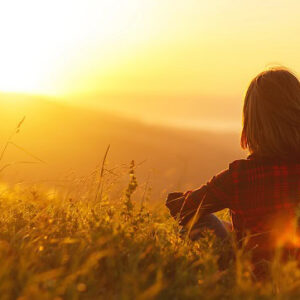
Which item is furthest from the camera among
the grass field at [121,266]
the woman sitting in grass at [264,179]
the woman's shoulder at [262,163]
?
the woman's shoulder at [262,163]

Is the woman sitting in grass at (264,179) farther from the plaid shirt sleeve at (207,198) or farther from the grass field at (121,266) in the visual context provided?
the grass field at (121,266)

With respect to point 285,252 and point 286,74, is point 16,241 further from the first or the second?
point 286,74

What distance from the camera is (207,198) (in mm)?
3912

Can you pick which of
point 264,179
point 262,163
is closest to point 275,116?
point 262,163

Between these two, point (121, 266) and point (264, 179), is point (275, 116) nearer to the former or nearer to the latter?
point (264, 179)

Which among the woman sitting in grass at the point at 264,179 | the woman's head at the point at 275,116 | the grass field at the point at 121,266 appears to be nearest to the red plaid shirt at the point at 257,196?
the woman sitting in grass at the point at 264,179

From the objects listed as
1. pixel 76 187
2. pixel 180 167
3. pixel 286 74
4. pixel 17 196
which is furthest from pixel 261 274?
pixel 17 196

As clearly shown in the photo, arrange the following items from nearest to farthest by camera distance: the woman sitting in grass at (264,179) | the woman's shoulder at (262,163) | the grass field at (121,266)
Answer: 1. the grass field at (121,266)
2. the woman sitting in grass at (264,179)
3. the woman's shoulder at (262,163)

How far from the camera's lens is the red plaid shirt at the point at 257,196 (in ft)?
12.2

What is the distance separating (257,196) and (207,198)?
1.27ft

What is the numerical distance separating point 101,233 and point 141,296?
0.75 meters

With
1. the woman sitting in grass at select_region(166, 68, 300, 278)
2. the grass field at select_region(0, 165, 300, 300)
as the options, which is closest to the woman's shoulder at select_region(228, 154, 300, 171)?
the woman sitting in grass at select_region(166, 68, 300, 278)

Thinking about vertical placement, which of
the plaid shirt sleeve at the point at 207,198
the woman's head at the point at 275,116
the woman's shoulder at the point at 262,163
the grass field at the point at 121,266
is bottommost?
the grass field at the point at 121,266

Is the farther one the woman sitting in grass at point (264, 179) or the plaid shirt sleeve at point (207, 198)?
the plaid shirt sleeve at point (207, 198)
